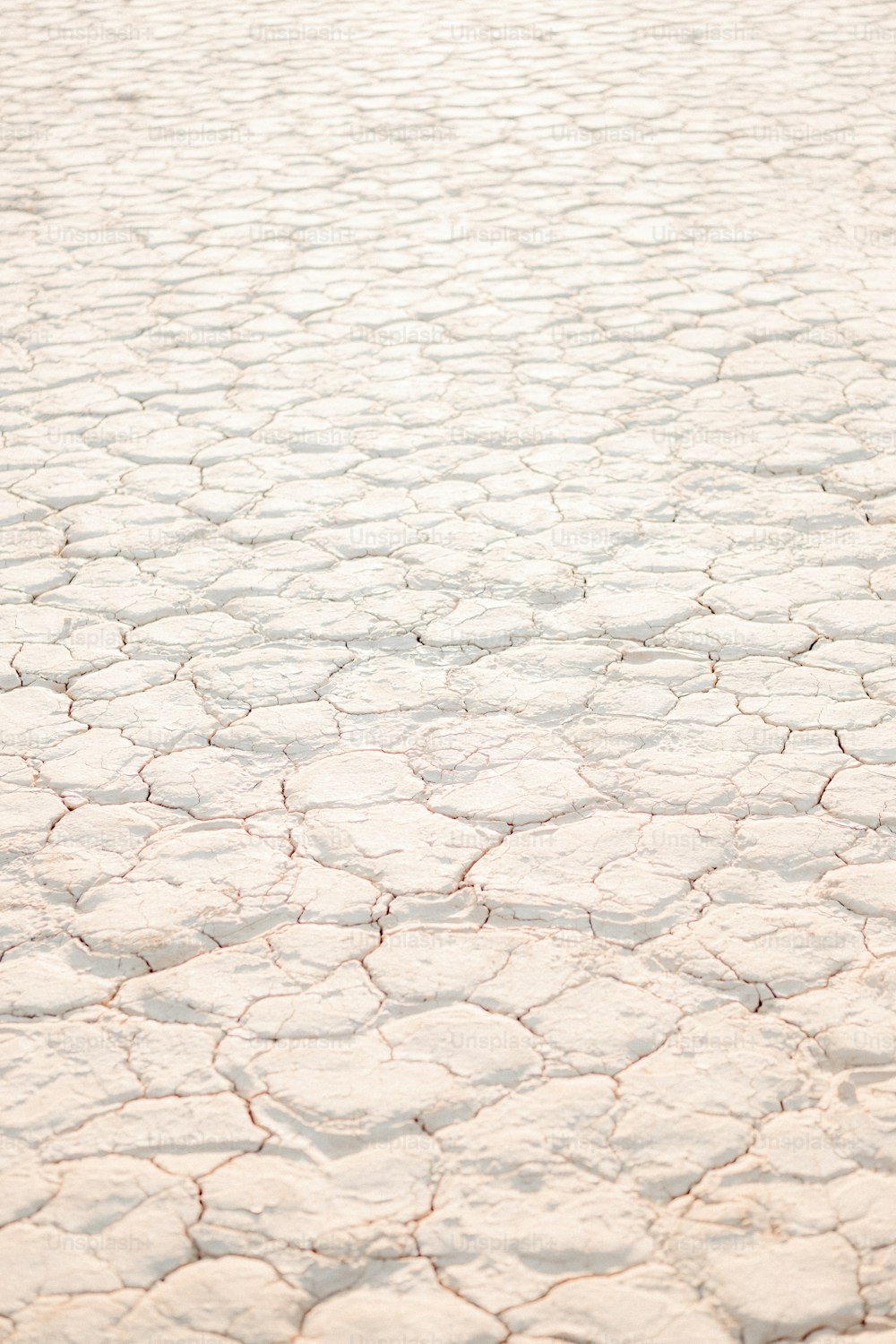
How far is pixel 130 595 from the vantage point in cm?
287

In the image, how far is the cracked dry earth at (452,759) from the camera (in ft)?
5.11

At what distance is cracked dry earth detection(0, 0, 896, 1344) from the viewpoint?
5.11 ft

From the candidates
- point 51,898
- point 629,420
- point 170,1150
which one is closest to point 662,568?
point 629,420

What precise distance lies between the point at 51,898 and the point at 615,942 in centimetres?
83

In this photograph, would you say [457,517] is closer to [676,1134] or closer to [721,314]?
[721,314]

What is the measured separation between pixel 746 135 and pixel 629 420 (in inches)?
99.2

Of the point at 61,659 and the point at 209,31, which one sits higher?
A: the point at 209,31

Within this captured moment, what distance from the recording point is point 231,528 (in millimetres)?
3096

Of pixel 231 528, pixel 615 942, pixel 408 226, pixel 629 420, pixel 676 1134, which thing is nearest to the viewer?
pixel 676 1134

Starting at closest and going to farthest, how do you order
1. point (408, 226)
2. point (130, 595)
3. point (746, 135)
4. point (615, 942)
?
point (615, 942) → point (130, 595) → point (408, 226) → point (746, 135)

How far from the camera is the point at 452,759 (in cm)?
238

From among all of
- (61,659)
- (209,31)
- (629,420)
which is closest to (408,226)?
(629,420)

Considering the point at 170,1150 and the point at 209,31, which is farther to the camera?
the point at 209,31

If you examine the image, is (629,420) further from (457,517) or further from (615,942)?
(615,942)
